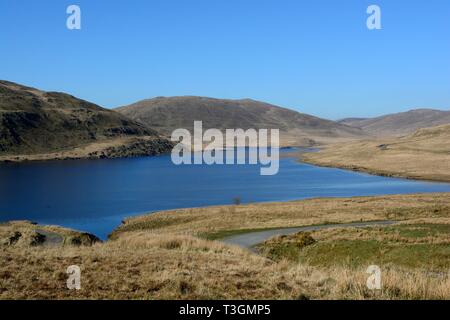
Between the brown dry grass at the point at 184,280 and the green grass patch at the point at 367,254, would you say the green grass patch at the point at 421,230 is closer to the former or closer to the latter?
the green grass patch at the point at 367,254

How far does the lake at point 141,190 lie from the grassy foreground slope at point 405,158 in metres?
10.1

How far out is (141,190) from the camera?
9550cm

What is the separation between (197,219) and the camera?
5544 centimetres

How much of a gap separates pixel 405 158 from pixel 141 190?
8441cm

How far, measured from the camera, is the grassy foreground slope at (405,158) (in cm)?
12269

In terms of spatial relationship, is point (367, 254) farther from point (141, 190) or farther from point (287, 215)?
point (141, 190)

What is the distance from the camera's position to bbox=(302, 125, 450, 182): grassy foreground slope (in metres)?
123

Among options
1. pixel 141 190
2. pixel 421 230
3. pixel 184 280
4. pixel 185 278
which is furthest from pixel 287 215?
pixel 141 190

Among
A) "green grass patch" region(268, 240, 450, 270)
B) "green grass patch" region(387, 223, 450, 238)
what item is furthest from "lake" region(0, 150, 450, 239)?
"green grass patch" region(387, 223, 450, 238)
